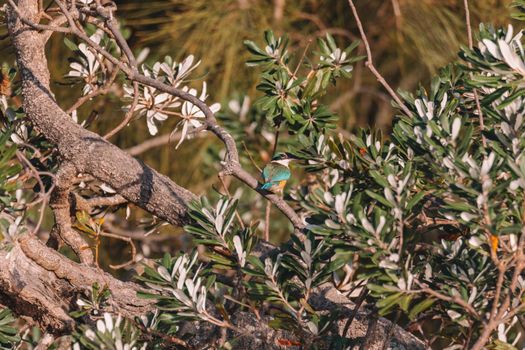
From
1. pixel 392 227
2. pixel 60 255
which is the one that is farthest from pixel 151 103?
pixel 392 227

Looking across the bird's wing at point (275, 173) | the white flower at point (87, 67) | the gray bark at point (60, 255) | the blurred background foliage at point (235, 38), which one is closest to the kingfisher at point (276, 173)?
the bird's wing at point (275, 173)

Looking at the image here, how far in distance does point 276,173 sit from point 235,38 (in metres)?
1.34

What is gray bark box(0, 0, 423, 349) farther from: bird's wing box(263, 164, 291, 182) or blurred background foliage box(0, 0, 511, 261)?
blurred background foliage box(0, 0, 511, 261)

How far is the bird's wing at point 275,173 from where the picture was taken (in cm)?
143

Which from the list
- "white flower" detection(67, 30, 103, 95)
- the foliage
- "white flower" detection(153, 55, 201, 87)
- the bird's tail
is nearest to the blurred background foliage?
"white flower" detection(67, 30, 103, 95)

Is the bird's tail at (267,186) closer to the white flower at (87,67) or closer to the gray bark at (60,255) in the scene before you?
the gray bark at (60,255)

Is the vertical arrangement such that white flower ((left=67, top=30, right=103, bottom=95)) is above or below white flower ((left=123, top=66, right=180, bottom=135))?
above

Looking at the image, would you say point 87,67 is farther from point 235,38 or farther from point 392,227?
point 235,38

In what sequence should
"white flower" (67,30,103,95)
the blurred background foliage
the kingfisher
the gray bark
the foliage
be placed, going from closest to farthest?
the foliage → the gray bark → the kingfisher → "white flower" (67,30,103,95) → the blurred background foliage

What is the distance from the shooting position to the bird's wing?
1.43 meters

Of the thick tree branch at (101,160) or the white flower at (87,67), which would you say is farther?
the white flower at (87,67)

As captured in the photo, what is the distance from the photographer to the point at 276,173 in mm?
1456

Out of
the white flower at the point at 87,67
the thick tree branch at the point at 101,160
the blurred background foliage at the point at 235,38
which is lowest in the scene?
the blurred background foliage at the point at 235,38

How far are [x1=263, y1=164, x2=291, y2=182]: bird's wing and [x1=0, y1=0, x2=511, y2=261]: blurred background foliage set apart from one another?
101 centimetres
